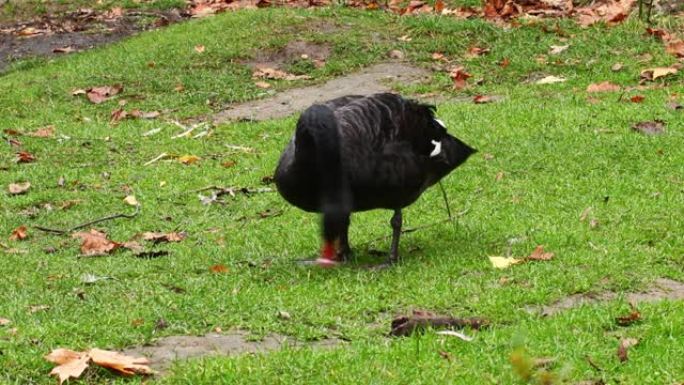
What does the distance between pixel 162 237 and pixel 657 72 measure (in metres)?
6.31

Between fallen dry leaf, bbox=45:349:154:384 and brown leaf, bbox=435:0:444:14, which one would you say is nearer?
fallen dry leaf, bbox=45:349:154:384

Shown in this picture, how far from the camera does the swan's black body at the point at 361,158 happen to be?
6.05 m

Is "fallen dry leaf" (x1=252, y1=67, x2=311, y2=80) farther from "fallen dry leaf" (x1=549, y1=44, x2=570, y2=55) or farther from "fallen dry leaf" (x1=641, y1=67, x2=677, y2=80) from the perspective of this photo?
"fallen dry leaf" (x1=641, y1=67, x2=677, y2=80)

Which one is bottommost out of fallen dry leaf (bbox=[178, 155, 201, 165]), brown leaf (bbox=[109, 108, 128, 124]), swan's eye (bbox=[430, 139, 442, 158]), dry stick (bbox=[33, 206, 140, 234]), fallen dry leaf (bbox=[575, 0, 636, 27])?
brown leaf (bbox=[109, 108, 128, 124])

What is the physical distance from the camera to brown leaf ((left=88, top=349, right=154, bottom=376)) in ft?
15.3

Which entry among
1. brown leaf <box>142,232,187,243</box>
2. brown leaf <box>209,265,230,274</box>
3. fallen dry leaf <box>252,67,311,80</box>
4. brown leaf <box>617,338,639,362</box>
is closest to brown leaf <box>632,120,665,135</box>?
brown leaf <box>142,232,187,243</box>

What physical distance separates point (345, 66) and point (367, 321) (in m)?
8.07

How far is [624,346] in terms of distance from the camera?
4.89 metres

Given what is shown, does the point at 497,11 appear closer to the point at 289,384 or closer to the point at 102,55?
the point at 102,55

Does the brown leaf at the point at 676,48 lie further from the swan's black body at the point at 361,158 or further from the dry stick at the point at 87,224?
the dry stick at the point at 87,224

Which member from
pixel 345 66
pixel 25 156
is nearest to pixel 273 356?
pixel 25 156

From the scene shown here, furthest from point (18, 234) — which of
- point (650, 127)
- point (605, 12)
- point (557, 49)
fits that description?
point (605, 12)

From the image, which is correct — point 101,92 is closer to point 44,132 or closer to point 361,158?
point 44,132

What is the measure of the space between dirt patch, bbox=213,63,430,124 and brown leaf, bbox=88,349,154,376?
23.8 feet
